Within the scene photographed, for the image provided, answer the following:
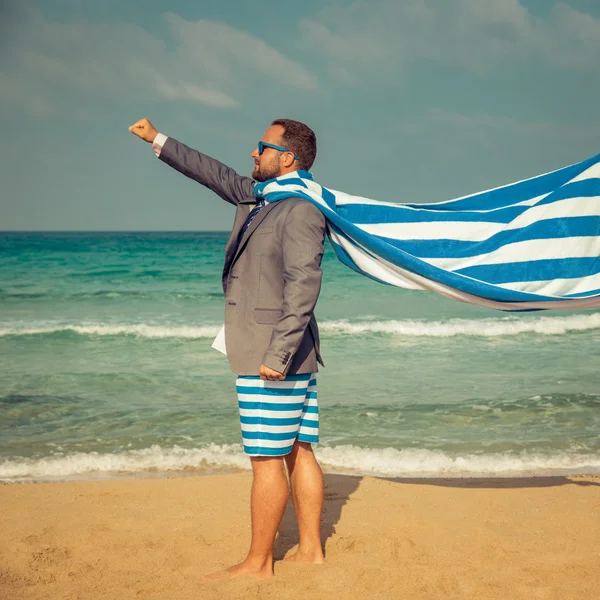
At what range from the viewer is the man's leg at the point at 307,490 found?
134 inches

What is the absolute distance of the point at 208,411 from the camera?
722 centimetres

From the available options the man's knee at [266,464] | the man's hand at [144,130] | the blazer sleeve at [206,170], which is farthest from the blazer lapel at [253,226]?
the man's knee at [266,464]

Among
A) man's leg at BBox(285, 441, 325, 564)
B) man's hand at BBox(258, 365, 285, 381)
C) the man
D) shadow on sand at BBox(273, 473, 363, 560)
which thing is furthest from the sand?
man's hand at BBox(258, 365, 285, 381)

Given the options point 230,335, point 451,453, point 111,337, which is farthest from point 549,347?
point 230,335

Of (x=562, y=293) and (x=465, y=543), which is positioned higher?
(x=562, y=293)

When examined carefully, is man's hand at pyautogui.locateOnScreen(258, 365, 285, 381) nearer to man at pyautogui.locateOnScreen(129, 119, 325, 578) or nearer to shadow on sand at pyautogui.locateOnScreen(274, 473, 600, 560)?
man at pyautogui.locateOnScreen(129, 119, 325, 578)

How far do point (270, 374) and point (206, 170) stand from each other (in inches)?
42.8

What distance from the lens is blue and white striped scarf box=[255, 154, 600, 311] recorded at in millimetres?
3467

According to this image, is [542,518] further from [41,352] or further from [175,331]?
[175,331]

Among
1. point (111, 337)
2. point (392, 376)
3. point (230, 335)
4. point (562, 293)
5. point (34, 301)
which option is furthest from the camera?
point (34, 301)

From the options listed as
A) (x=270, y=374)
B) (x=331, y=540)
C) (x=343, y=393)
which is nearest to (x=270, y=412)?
(x=270, y=374)

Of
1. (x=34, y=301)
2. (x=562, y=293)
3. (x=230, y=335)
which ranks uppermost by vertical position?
(x=562, y=293)

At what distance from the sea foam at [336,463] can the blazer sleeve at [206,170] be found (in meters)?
2.66

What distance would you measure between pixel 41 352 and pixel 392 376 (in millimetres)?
5458
